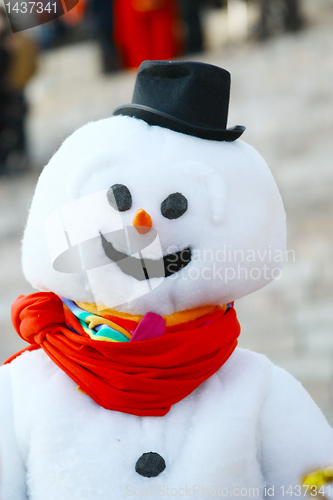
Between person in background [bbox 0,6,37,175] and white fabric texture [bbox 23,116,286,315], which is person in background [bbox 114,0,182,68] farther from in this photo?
white fabric texture [bbox 23,116,286,315]

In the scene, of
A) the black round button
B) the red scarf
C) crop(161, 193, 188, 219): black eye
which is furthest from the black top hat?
the black round button

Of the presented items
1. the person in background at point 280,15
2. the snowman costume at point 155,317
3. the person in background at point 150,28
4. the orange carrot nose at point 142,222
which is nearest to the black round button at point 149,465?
the snowman costume at point 155,317

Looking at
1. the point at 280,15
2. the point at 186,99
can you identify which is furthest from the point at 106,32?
the point at 186,99

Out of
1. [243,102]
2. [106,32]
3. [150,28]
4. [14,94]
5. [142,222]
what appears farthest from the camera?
[106,32]

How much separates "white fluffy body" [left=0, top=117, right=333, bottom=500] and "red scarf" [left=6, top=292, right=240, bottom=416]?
0.03 metres

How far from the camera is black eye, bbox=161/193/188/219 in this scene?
853 mm

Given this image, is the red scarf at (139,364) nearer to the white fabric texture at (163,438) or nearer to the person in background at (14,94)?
the white fabric texture at (163,438)

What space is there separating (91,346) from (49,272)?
0.42 ft

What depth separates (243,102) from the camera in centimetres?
432

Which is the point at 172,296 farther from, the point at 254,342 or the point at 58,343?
the point at 254,342

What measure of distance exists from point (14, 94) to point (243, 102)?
1602mm

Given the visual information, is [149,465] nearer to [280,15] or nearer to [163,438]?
[163,438]

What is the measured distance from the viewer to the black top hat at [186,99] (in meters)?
0.92

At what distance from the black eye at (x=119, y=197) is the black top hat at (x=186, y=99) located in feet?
0.46
